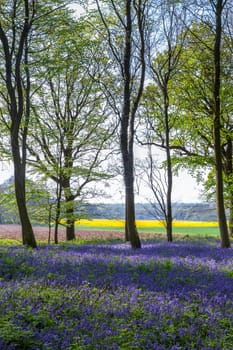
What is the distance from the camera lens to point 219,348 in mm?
4570

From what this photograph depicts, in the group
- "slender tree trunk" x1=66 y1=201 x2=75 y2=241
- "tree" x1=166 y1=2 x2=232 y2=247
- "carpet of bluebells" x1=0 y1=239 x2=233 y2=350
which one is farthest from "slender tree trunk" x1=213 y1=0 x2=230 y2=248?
"slender tree trunk" x1=66 y1=201 x2=75 y2=241

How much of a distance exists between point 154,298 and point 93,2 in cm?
1420

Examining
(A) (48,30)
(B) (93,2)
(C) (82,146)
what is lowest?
(C) (82,146)

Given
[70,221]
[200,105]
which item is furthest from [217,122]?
[70,221]

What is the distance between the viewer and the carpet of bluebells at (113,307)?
454 cm

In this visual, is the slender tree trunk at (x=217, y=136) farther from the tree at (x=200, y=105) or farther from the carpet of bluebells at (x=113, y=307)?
the carpet of bluebells at (x=113, y=307)

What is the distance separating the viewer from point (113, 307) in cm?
577

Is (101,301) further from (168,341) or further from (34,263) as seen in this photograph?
(34,263)

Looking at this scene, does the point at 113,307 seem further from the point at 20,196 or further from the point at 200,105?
the point at 200,105

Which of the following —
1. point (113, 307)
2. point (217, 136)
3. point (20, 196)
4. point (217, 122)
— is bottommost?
point (113, 307)

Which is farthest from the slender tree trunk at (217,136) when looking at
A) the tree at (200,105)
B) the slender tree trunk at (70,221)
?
the slender tree trunk at (70,221)

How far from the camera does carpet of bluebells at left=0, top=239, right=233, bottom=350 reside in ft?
14.9

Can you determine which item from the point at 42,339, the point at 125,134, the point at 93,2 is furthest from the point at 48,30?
the point at 42,339

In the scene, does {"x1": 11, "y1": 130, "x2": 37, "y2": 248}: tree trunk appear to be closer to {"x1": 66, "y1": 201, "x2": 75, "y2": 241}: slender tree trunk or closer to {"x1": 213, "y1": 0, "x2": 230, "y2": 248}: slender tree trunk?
{"x1": 213, "y1": 0, "x2": 230, "y2": 248}: slender tree trunk
